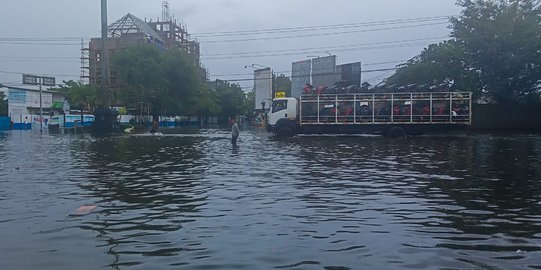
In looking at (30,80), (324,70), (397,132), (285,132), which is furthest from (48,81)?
(397,132)

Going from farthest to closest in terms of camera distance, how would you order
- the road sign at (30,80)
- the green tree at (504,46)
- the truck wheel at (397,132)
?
the road sign at (30,80) → the green tree at (504,46) → the truck wheel at (397,132)

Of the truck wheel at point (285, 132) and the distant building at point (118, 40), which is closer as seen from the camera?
the truck wheel at point (285, 132)

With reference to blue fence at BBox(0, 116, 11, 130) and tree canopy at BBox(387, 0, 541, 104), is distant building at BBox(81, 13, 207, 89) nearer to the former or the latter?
blue fence at BBox(0, 116, 11, 130)

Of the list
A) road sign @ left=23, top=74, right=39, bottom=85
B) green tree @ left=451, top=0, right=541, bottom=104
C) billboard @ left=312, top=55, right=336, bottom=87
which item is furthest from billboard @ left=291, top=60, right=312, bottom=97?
road sign @ left=23, top=74, right=39, bottom=85

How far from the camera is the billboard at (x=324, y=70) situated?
52.0 metres

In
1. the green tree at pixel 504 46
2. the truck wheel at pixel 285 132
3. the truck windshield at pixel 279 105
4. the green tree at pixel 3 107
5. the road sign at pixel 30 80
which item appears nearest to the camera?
the truck wheel at pixel 285 132

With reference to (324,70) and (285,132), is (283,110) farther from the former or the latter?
(324,70)

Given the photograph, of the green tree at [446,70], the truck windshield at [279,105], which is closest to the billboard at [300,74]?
the green tree at [446,70]

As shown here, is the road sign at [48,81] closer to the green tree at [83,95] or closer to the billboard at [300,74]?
the green tree at [83,95]

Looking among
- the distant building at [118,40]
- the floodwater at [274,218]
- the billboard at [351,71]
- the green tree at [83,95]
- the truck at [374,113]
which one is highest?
the distant building at [118,40]

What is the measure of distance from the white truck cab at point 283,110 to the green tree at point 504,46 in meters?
17.8

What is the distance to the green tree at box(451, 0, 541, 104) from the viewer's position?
40312 mm

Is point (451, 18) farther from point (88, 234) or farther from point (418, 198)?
point (88, 234)

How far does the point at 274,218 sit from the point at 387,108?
26666mm
